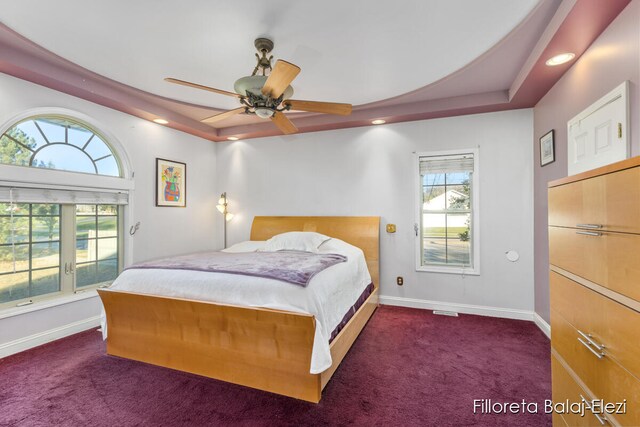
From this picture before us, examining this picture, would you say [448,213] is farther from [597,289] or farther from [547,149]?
[597,289]

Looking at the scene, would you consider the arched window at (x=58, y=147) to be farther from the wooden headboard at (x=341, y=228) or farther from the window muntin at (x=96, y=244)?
the wooden headboard at (x=341, y=228)

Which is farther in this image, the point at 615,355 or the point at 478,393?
the point at 478,393

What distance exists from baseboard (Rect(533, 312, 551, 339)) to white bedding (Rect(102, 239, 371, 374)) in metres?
2.01

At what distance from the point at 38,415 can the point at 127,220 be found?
85.9 inches

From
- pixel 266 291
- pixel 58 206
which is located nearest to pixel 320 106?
pixel 266 291

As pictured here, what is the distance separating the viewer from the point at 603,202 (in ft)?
3.26

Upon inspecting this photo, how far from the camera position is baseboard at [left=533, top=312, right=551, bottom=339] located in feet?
9.59

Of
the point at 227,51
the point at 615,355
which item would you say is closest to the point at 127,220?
the point at 227,51

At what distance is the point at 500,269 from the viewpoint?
3471 mm

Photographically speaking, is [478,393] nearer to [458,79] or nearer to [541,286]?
[541,286]

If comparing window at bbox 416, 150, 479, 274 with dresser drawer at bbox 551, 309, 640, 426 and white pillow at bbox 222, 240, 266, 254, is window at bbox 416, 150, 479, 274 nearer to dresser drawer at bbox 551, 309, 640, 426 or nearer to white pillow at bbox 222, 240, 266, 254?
white pillow at bbox 222, 240, 266, 254

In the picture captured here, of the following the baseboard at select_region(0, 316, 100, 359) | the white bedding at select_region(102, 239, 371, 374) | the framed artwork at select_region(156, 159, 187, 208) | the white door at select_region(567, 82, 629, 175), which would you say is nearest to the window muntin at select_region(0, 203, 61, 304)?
the baseboard at select_region(0, 316, 100, 359)

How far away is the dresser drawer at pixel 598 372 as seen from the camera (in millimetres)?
847

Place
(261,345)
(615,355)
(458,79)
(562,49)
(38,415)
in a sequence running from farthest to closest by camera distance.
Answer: (458,79), (562,49), (261,345), (38,415), (615,355)
